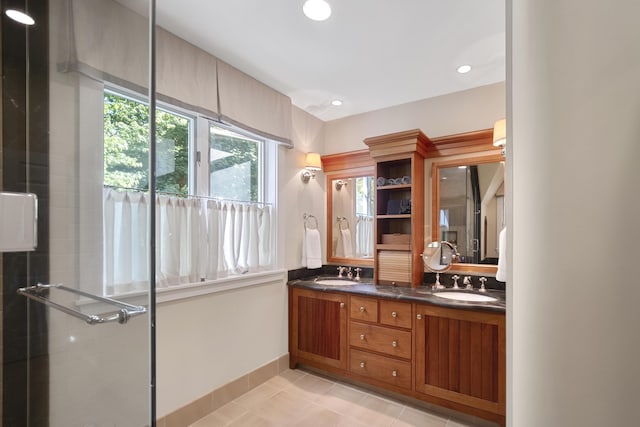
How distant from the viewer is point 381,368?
86.3 inches

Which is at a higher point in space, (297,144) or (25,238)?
(297,144)

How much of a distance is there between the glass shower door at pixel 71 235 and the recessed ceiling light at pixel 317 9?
81cm

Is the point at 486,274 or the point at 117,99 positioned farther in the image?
the point at 486,274

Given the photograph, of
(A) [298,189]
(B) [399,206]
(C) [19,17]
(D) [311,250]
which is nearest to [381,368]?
(D) [311,250]

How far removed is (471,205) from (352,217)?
118 centimetres

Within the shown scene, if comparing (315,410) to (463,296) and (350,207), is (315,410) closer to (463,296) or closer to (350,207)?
(463,296)

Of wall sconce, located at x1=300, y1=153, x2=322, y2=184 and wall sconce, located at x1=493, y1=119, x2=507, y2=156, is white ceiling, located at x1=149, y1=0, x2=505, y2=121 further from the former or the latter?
wall sconce, located at x1=300, y1=153, x2=322, y2=184

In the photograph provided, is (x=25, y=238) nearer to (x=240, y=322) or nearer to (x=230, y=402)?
(x=240, y=322)

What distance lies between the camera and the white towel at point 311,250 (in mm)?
2861

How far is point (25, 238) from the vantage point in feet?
3.63

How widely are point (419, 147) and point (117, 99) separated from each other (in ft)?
7.18

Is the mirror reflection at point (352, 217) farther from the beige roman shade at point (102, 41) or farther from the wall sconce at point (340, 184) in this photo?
the beige roman shade at point (102, 41)

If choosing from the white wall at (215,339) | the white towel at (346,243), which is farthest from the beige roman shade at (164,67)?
the white wall at (215,339)

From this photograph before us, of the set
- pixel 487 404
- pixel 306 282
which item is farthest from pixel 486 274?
pixel 306 282
